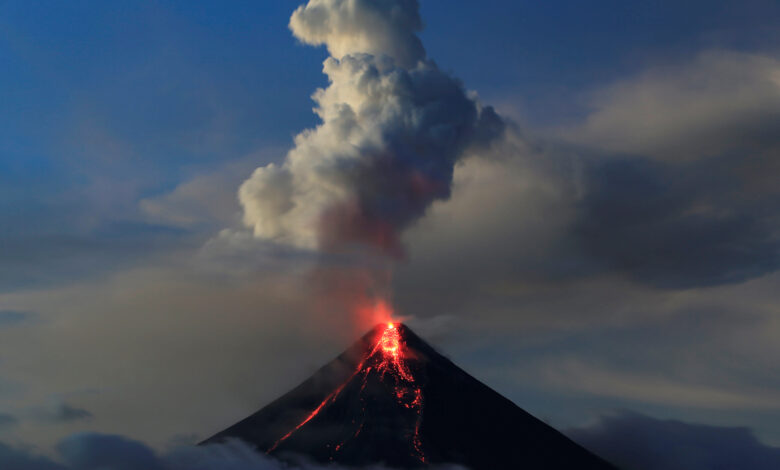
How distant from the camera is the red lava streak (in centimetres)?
10439

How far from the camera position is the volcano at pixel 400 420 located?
9931 cm

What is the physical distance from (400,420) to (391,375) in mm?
8213

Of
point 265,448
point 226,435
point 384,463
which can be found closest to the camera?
point 384,463

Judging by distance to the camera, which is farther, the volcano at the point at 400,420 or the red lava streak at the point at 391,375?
the red lava streak at the point at 391,375

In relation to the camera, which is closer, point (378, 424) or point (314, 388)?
point (378, 424)

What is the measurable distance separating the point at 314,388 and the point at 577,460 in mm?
30916

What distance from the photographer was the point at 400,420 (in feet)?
336

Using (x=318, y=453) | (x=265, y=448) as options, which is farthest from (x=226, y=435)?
(x=318, y=453)

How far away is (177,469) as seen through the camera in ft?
333

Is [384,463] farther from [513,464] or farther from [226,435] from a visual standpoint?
[226,435]

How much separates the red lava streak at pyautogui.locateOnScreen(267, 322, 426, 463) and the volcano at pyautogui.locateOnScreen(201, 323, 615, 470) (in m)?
0.12

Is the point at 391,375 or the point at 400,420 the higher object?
the point at 391,375

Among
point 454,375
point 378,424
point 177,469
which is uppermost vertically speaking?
point 454,375

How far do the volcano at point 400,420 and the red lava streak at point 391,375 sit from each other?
0.12 m
